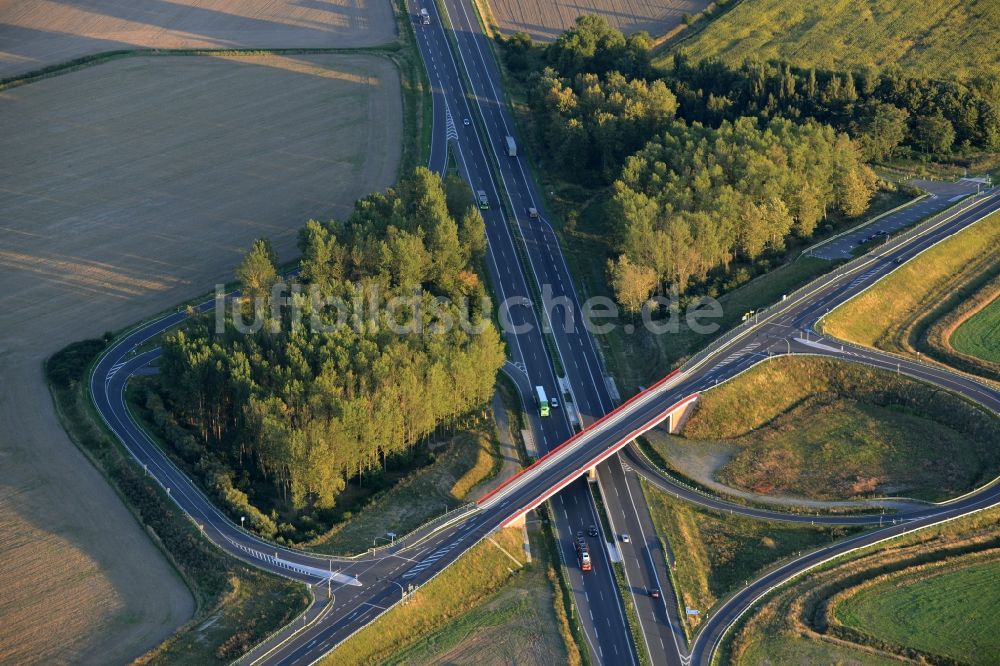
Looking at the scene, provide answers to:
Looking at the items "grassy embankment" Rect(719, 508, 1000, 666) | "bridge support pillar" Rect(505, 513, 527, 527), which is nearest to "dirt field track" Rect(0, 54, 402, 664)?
"bridge support pillar" Rect(505, 513, 527, 527)

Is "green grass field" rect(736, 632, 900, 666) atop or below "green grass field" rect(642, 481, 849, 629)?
below

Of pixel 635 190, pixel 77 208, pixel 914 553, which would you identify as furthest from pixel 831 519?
pixel 77 208

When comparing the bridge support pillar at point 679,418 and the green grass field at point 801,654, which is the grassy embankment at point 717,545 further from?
the bridge support pillar at point 679,418

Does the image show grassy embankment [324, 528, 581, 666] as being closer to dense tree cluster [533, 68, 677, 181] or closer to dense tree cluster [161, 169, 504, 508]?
dense tree cluster [161, 169, 504, 508]

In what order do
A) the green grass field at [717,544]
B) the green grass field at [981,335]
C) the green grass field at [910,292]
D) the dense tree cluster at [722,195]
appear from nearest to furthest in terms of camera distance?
the green grass field at [717,544]
the green grass field at [981,335]
the green grass field at [910,292]
the dense tree cluster at [722,195]

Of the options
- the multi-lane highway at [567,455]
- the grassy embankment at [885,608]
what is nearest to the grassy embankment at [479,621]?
the multi-lane highway at [567,455]

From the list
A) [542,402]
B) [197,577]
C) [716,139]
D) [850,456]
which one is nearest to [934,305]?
[850,456]
